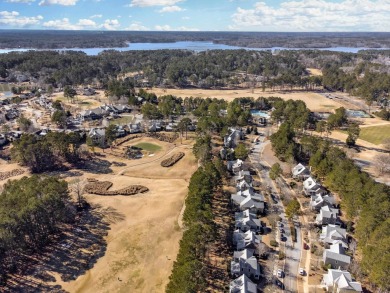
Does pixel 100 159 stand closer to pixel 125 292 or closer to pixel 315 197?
pixel 125 292

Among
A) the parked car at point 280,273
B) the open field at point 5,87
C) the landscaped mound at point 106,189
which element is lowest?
the parked car at point 280,273

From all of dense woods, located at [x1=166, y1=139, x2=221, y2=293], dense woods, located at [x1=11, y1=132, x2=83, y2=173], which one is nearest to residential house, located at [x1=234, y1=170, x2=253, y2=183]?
dense woods, located at [x1=166, y1=139, x2=221, y2=293]

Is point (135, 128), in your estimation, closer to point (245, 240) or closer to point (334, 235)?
point (245, 240)

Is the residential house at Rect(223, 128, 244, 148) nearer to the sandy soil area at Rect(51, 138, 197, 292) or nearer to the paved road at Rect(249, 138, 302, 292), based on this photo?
the paved road at Rect(249, 138, 302, 292)

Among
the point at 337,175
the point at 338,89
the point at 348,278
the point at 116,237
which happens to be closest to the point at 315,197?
the point at 337,175

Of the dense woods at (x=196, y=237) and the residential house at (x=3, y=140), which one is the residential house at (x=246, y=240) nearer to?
the dense woods at (x=196, y=237)

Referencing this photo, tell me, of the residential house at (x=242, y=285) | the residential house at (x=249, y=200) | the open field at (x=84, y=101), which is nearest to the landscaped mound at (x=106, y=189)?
the residential house at (x=249, y=200)

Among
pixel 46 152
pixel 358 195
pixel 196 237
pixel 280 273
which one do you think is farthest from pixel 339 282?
pixel 46 152
